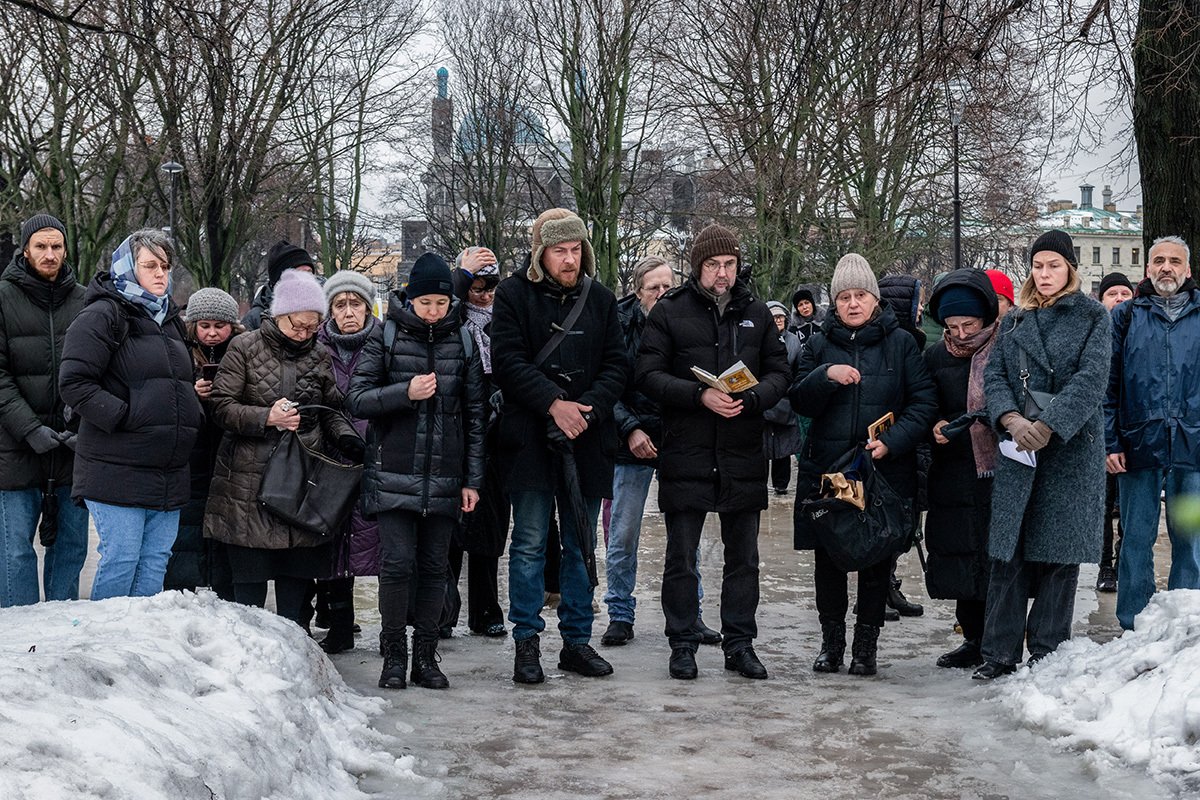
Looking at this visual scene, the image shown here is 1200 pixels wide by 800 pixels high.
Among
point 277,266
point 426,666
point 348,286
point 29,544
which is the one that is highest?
point 277,266

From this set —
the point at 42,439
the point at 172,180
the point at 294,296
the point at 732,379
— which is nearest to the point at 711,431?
the point at 732,379

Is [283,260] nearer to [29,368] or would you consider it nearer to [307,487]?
[29,368]

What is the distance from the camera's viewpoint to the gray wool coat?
Result: 21.4ft

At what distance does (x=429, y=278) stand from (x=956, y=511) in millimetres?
2841

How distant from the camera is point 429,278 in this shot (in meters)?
6.77

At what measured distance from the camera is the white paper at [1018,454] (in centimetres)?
657

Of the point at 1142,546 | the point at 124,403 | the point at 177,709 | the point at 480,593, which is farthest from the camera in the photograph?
the point at 480,593

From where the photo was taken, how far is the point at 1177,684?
208 inches

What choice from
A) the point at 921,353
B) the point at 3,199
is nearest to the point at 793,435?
the point at 921,353

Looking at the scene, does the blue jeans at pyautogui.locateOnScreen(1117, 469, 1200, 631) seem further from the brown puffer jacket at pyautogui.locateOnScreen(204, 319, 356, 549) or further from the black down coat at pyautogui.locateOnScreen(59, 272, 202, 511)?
the black down coat at pyautogui.locateOnScreen(59, 272, 202, 511)

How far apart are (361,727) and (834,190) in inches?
1019

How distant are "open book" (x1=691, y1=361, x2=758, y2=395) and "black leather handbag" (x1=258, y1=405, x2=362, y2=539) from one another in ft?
5.72

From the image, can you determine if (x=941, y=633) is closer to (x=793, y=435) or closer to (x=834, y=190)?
(x=793, y=435)

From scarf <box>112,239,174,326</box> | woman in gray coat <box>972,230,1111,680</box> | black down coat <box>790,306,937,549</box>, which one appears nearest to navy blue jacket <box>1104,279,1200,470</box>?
woman in gray coat <box>972,230,1111,680</box>
